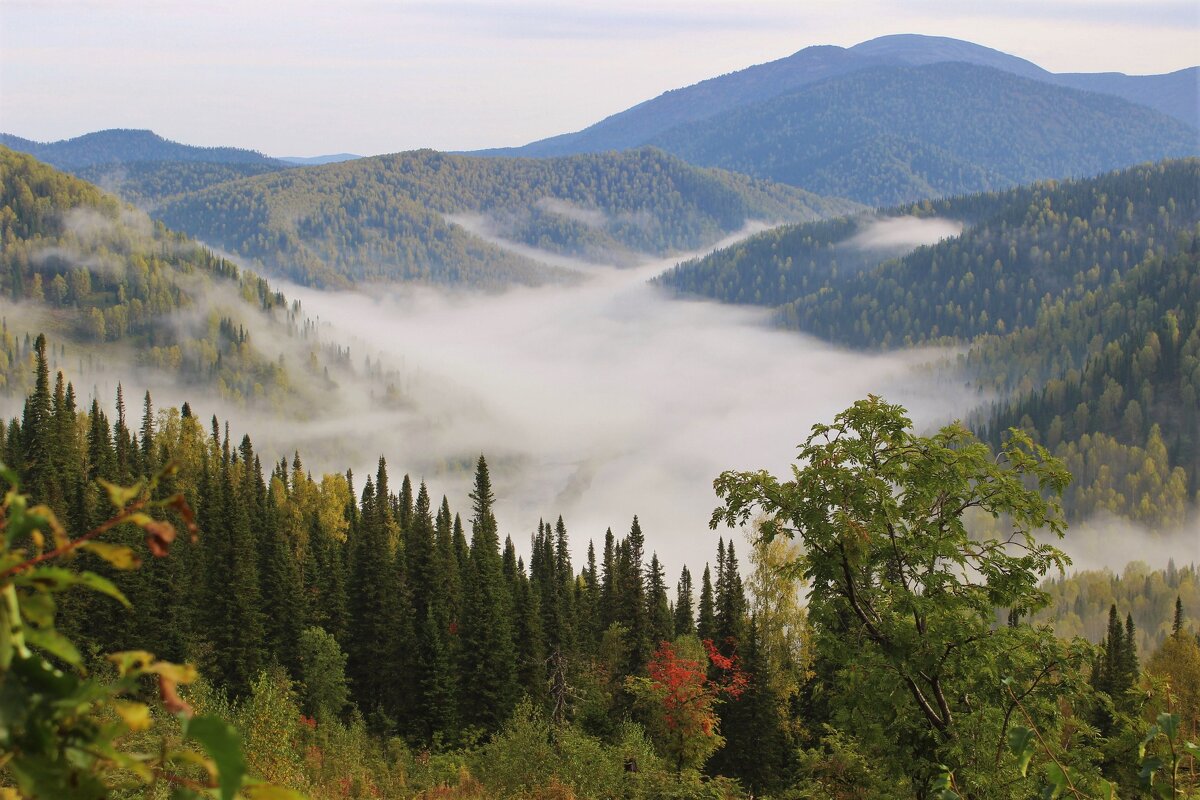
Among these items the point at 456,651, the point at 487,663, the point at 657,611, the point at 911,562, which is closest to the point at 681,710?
the point at 487,663

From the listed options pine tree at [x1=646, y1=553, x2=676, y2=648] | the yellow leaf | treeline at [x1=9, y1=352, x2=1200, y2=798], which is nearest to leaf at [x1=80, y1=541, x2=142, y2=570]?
the yellow leaf

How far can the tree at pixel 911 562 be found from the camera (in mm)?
15102

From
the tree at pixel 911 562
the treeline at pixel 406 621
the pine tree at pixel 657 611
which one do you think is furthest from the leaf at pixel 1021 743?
the pine tree at pixel 657 611

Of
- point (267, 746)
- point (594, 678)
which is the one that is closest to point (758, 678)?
point (594, 678)

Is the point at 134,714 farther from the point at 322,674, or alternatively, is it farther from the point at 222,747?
the point at 322,674

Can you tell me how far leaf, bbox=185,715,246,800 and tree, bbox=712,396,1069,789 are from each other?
1290 centimetres

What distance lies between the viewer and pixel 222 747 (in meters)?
2.39

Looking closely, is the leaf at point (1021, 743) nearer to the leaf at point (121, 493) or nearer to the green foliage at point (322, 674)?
the leaf at point (121, 493)

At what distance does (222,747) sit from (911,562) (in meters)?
15.1

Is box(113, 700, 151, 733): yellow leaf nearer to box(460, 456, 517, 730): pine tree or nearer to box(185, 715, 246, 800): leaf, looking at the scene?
box(185, 715, 246, 800): leaf

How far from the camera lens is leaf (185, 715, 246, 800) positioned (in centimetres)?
238

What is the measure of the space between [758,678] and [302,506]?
60.3m

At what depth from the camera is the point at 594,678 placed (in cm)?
6600

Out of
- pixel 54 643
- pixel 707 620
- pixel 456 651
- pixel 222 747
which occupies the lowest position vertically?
pixel 707 620
